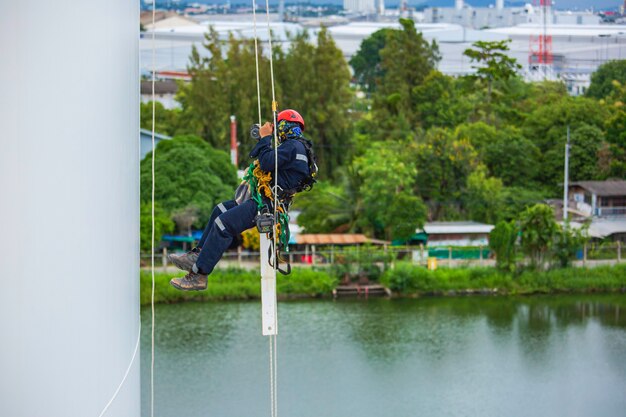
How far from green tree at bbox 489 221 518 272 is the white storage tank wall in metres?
18.5

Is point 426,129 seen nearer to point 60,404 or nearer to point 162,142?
point 162,142

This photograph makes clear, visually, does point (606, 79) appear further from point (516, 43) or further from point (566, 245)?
point (516, 43)

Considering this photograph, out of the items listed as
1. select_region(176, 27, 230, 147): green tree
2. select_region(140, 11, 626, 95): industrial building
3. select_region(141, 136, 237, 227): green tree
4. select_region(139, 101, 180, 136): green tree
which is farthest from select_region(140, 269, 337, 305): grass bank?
select_region(140, 11, 626, 95): industrial building

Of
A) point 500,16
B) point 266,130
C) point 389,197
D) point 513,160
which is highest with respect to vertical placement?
point 500,16

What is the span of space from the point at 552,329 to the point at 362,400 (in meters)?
5.10

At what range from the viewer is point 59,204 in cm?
317

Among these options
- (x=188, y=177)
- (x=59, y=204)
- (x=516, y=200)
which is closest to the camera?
(x=59, y=204)

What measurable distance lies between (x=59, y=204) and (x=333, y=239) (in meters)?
19.6

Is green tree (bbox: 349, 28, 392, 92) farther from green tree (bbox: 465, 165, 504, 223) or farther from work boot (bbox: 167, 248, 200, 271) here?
work boot (bbox: 167, 248, 200, 271)

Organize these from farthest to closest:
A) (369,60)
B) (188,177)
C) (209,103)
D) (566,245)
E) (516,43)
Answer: (516,43) → (369,60) → (209,103) → (188,177) → (566,245)

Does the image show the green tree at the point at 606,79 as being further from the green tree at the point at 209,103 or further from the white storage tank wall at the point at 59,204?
the white storage tank wall at the point at 59,204

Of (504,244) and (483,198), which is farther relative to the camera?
(483,198)

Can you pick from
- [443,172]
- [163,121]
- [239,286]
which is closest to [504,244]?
[443,172]

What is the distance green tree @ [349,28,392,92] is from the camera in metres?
40.1
